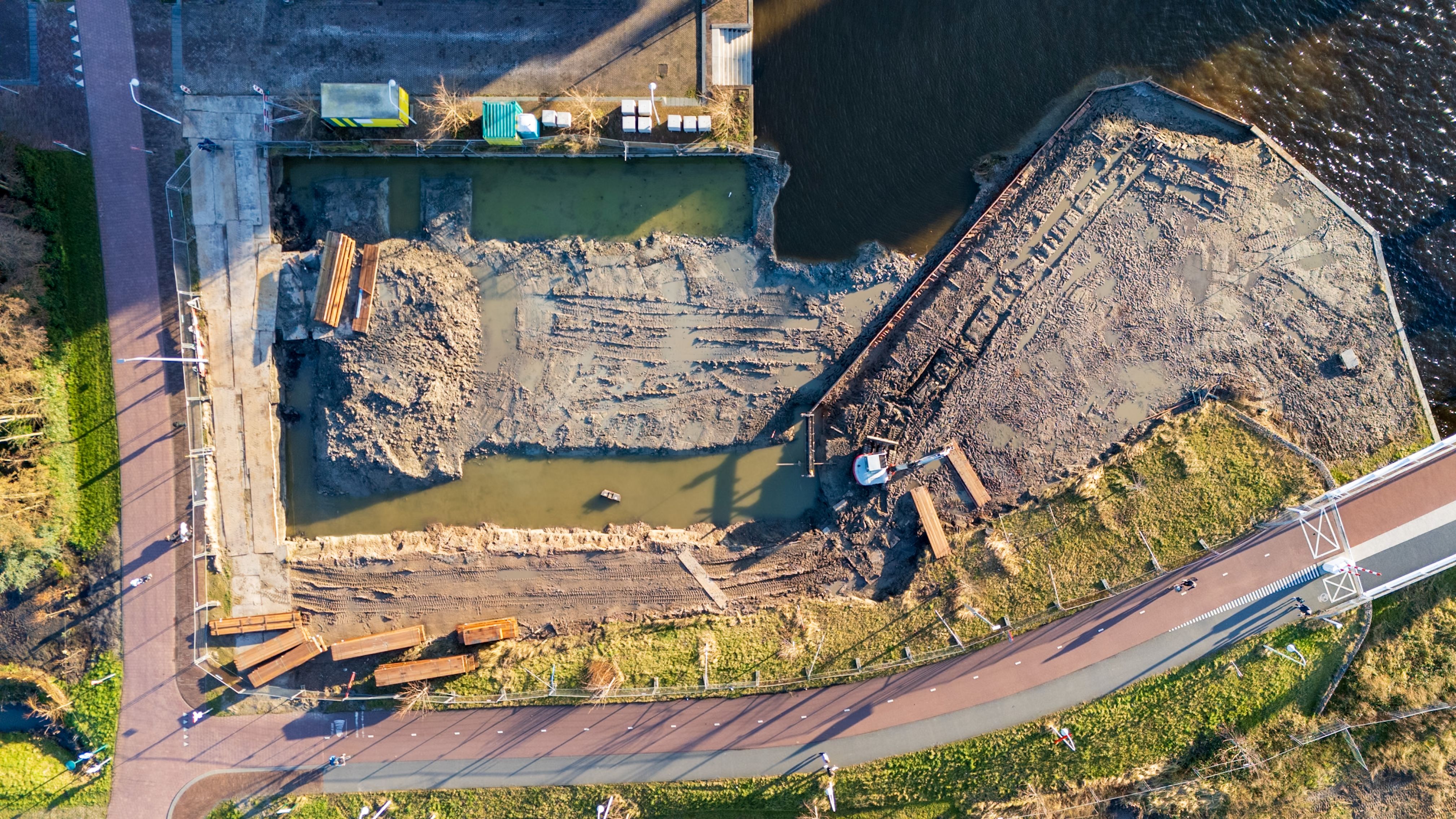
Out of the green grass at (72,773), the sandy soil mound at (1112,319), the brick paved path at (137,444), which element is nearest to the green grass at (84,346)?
the brick paved path at (137,444)

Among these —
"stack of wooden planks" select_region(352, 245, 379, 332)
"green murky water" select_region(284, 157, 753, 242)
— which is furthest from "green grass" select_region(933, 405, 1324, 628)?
"stack of wooden planks" select_region(352, 245, 379, 332)

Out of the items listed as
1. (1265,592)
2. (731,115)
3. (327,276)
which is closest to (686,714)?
(327,276)

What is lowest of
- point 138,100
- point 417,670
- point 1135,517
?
point 417,670

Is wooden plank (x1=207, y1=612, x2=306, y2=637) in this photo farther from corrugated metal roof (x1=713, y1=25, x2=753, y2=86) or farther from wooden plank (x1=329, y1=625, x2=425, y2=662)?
corrugated metal roof (x1=713, y1=25, x2=753, y2=86)

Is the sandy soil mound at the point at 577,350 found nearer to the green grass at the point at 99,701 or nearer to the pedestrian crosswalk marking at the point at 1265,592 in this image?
the green grass at the point at 99,701

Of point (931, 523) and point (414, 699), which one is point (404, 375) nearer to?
point (414, 699)

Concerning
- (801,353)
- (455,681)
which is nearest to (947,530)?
(801,353)

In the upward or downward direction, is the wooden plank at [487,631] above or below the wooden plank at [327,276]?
below
